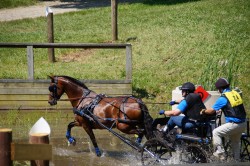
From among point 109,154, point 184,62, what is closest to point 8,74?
point 184,62

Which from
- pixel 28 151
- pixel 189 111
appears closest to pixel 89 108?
pixel 189 111

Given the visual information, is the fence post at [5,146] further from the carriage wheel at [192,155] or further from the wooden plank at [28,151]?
the carriage wheel at [192,155]

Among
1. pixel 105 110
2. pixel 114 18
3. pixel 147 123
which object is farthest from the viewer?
pixel 114 18

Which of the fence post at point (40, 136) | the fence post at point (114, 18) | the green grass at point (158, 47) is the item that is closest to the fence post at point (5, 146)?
the fence post at point (40, 136)

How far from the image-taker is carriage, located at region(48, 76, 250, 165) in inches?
433

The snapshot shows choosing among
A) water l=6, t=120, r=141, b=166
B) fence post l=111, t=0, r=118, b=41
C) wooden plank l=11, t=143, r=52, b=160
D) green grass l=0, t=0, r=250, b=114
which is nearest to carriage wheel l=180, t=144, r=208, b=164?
water l=6, t=120, r=141, b=166

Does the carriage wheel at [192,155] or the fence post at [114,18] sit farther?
the fence post at [114,18]

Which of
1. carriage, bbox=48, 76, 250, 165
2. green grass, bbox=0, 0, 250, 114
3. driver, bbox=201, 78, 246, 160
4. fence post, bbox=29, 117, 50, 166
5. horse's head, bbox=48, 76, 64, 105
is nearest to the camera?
fence post, bbox=29, 117, 50, 166

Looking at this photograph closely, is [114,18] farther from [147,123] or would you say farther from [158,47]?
[147,123]

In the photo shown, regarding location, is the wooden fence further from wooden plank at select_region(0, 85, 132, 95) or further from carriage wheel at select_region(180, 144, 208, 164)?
carriage wheel at select_region(180, 144, 208, 164)

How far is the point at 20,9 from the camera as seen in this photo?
108 ft

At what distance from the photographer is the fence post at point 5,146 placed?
21.2 ft

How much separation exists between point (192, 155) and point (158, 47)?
10.8 m

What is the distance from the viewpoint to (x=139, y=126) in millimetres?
12430
